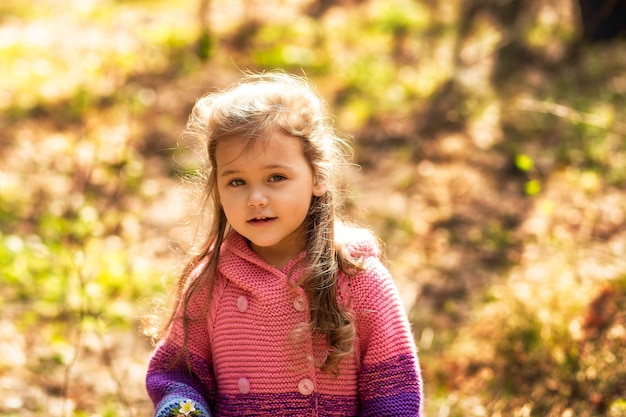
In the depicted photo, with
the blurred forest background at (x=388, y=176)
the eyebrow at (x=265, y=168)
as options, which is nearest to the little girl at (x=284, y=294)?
the eyebrow at (x=265, y=168)

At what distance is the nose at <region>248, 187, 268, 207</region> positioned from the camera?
2.24 meters

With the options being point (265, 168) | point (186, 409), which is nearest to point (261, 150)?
point (265, 168)

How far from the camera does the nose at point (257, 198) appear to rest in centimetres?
224

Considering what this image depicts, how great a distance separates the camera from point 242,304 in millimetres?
2389

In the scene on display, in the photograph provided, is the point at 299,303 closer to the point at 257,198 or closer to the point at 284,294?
the point at 284,294

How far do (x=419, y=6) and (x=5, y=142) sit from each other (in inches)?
200

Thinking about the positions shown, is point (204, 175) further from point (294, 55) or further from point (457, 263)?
point (294, 55)

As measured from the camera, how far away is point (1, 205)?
5.64 meters

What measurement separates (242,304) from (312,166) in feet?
1.53

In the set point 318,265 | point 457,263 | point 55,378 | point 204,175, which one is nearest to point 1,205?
point 55,378

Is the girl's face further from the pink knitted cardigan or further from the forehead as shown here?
the pink knitted cardigan

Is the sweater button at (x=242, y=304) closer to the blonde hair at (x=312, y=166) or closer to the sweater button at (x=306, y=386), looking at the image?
the blonde hair at (x=312, y=166)

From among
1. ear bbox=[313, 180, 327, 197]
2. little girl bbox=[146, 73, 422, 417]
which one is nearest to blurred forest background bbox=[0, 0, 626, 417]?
little girl bbox=[146, 73, 422, 417]

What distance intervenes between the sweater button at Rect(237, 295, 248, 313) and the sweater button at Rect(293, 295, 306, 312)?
150 mm
